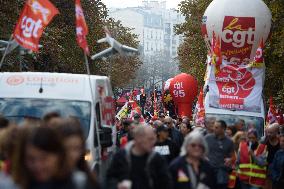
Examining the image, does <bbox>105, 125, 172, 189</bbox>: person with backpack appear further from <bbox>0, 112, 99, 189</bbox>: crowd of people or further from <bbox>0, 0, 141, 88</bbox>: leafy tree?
<bbox>0, 0, 141, 88</bbox>: leafy tree

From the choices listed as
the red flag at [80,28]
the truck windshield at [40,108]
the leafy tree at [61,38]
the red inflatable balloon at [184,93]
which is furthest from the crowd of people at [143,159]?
the red inflatable balloon at [184,93]

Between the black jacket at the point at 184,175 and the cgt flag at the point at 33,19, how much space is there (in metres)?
7.11

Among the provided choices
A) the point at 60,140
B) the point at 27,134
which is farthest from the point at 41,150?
the point at 27,134

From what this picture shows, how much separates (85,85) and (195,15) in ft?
112

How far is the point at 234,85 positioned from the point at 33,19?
9985 millimetres

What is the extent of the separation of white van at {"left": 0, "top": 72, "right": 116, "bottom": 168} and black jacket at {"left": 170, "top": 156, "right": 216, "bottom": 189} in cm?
446

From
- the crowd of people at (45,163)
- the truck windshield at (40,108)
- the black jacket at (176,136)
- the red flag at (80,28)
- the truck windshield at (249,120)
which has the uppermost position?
the red flag at (80,28)

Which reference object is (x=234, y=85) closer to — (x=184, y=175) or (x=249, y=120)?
(x=249, y=120)

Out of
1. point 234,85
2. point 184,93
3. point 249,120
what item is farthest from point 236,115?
point 184,93

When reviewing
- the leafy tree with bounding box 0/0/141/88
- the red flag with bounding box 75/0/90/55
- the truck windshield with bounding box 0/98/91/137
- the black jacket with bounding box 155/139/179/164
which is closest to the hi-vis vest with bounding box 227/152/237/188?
the black jacket with bounding box 155/139/179/164

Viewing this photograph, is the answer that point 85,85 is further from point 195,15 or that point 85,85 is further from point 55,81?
point 195,15

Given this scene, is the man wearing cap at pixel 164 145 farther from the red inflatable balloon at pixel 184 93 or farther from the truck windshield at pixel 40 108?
→ the red inflatable balloon at pixel 184 93

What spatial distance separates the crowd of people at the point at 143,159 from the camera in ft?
16.0

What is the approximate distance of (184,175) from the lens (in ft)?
26.9
